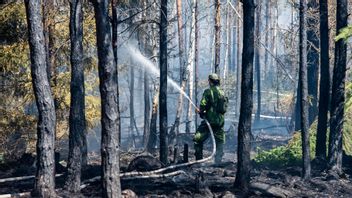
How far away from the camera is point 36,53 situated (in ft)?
28.0

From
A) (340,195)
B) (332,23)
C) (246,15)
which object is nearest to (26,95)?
(246,15)

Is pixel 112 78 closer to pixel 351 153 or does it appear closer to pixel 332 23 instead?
pixel 351 153

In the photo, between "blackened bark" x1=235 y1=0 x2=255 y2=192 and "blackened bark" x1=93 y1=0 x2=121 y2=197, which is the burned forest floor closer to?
"blackened bark" x1=235 y1=0 x2=255 y2=192

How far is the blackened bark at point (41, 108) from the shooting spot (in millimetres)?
8539

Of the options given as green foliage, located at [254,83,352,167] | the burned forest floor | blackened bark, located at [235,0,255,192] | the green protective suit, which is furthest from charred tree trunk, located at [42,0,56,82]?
green foliage, located at [254,83,352,167]

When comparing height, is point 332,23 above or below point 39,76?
above

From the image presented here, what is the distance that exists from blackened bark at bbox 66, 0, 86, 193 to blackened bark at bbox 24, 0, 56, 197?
0.86 metres

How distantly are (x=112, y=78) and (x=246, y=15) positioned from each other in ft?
12.1

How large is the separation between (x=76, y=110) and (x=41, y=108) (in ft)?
4.25

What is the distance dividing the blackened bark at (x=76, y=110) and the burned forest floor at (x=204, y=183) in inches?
15.7

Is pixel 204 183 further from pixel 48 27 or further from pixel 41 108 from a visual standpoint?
pixel 48 27

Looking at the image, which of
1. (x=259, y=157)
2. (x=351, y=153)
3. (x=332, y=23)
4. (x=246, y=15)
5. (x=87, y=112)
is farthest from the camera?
(x=332, y=23)

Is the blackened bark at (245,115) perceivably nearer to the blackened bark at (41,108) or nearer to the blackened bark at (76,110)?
the blackened bark at (76,110)

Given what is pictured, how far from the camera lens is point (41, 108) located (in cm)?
860
